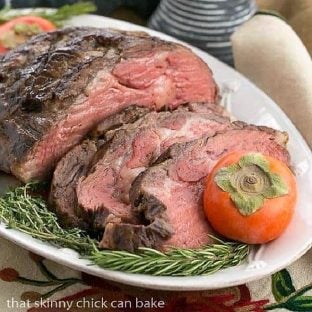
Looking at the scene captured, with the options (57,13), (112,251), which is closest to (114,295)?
(112,251)

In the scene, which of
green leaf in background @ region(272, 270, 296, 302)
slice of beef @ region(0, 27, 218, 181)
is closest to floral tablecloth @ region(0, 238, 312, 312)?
green leaf in background @ region(272, 270, 296, 302)

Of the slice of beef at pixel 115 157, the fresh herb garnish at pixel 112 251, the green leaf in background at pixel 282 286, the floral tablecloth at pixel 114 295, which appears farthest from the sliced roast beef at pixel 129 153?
the green leaf in background at pixel 282 286

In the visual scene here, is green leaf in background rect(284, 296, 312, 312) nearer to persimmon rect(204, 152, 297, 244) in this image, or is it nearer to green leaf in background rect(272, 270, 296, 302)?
green leaf in background rect(272, 270, 296, 302)

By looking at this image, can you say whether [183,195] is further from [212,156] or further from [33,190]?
[33,190]

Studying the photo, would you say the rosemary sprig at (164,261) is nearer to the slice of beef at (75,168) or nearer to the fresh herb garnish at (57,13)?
the slice of beef at (75,168)

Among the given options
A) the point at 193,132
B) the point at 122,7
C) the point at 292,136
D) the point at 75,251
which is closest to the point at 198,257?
the point at 75,251
